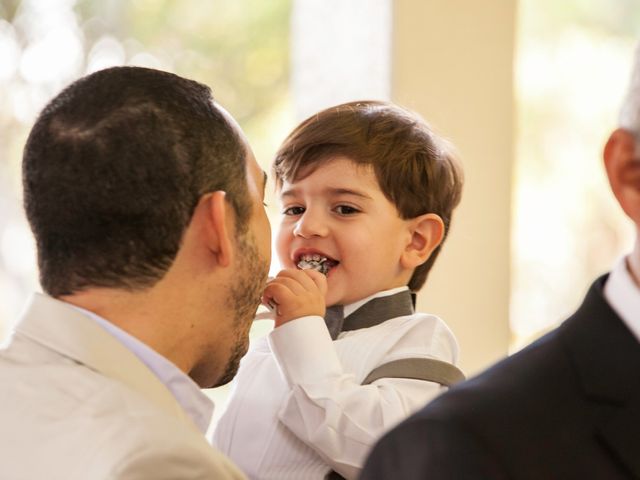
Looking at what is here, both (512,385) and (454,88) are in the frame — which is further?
(454,88)

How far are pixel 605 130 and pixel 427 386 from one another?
401cm

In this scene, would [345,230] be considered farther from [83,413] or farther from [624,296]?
[624,296]

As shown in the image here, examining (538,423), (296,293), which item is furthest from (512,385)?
(296,293)

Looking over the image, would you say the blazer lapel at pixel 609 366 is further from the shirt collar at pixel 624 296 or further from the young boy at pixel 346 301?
→ the young boy at pixel 346 301

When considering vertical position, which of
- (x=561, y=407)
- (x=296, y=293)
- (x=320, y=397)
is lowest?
(x=320, y=397)

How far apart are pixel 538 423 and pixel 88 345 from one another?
0.64 meters

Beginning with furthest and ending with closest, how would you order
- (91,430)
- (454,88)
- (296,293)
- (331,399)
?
(454,88), (296,293), (331,399), (91,430)

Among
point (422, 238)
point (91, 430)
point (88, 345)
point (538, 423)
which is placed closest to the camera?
point (538, 423)

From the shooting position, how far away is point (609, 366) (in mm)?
1265

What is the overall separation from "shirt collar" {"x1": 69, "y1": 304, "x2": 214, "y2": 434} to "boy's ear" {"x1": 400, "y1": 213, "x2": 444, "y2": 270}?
27.3 inches

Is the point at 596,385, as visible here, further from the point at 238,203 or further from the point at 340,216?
the point at 340,216

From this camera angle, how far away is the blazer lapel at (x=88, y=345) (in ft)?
5.21

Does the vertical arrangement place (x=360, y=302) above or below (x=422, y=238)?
below

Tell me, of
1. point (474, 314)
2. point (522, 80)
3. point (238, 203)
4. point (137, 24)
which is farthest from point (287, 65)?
point (238, 203)
